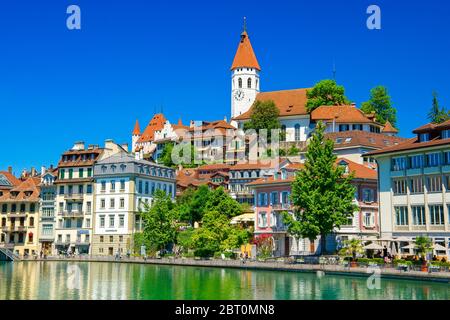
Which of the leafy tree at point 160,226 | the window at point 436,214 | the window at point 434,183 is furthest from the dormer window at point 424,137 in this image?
the leafy tree at point 160,226

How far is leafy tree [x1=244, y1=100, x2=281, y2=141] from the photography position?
135 metres

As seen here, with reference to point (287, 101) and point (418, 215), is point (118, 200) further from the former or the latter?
point (287, 101)

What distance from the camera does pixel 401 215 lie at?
65.4m

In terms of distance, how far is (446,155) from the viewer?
61.3 m

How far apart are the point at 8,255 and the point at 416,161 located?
58146 mm

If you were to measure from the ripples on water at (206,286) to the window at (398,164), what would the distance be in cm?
1607

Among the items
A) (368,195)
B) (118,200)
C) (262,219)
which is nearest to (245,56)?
(118,200)

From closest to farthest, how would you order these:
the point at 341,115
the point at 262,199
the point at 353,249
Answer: the point at 353,249, the point at 262,199, the point at 341,115

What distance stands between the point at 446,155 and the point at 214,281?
25.0m

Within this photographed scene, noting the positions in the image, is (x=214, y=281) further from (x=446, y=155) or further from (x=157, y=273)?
(x=446, y=155)

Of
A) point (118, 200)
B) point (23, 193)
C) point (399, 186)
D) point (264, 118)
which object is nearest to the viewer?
point (399, 186)

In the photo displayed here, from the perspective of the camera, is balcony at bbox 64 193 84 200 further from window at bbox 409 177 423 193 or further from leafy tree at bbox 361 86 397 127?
leafy tree at bbox 361 86 397 127

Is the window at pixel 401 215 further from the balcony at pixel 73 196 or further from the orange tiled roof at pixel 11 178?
the orange tiled roof at pixel 11 178

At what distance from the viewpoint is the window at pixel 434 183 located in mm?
61928
